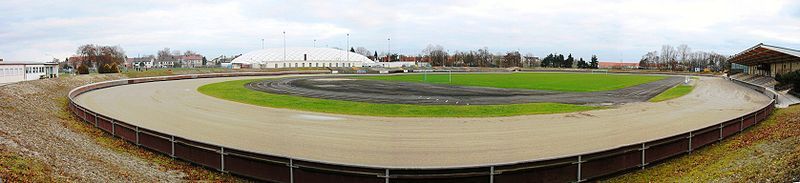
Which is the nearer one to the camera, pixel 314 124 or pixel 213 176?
pixel 213 176

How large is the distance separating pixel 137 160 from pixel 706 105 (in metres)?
34.7

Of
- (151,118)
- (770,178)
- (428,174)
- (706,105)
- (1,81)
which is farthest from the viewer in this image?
(1,81)

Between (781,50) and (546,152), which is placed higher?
(781,50)

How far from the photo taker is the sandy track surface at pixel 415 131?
674 inches

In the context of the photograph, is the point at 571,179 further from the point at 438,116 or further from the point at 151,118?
the point at 151,118

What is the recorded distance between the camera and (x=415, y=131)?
72.4 ft

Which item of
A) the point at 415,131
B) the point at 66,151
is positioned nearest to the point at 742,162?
the point at 415,131

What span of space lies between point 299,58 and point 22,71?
303 feet

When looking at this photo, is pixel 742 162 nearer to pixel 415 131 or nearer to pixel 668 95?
pixel 415 131

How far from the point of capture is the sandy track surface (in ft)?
56.2

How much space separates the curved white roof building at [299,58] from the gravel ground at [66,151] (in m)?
127

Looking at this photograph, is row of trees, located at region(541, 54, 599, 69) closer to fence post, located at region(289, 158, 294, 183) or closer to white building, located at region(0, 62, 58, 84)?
white building, located at region(0, 62, 58, 84)

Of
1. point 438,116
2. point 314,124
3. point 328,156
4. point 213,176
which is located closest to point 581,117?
point 438,116

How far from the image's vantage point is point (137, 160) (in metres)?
16.2
